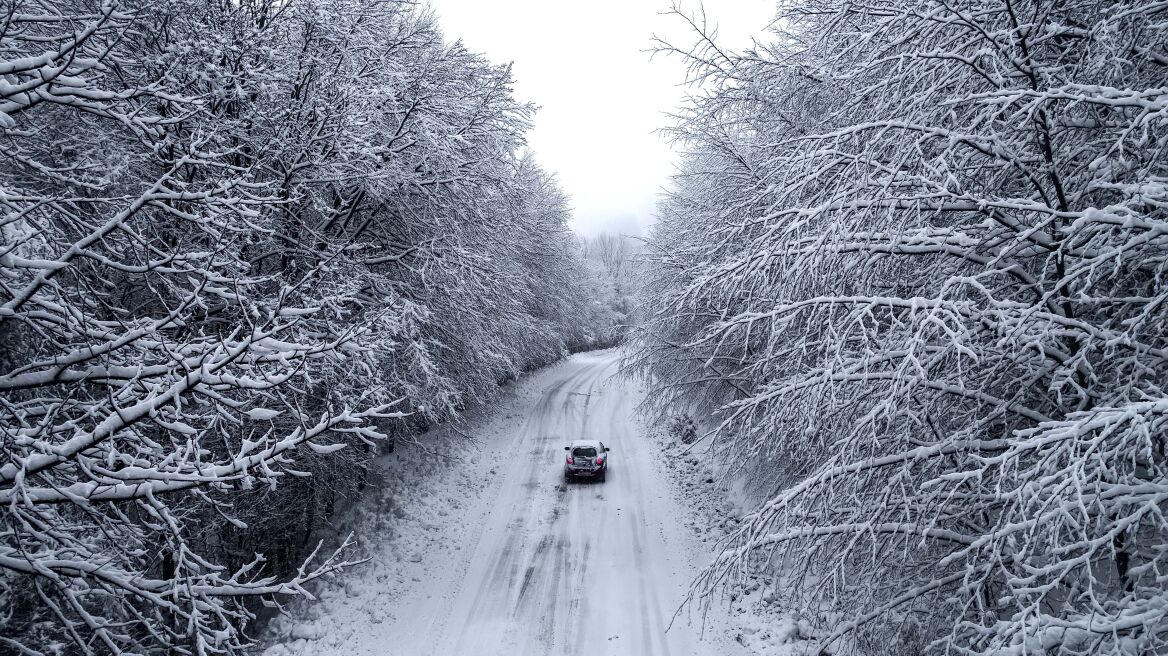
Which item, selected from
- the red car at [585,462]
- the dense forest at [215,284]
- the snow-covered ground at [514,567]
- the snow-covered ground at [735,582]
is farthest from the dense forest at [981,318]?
the red car at [585,462]

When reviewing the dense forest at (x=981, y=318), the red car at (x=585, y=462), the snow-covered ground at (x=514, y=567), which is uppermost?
the dense forest at (x=981, y=318)

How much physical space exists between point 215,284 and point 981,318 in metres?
7.28

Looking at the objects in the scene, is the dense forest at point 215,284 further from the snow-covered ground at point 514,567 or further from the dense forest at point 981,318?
the dense forest at point 981,318

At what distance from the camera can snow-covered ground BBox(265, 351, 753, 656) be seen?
9133 millimetres

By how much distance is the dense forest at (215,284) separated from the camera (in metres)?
3.43

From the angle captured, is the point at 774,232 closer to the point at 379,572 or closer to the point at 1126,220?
the point at 1126,220

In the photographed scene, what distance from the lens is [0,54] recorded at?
434 cm

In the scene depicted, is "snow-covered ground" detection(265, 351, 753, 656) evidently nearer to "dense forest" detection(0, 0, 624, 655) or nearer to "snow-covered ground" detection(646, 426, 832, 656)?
"snow-covered ground" detection(646, 426, 832, 656)

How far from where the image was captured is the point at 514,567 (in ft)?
38.2

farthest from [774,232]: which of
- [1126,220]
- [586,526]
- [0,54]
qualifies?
[586,526]

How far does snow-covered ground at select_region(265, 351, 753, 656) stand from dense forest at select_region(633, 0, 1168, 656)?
444cm

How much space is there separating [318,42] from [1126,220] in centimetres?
1127

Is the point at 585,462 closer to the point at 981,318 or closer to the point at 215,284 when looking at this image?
the point at 215,284

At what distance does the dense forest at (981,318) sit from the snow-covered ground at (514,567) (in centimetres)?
444
